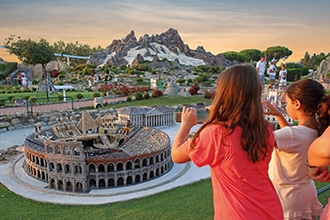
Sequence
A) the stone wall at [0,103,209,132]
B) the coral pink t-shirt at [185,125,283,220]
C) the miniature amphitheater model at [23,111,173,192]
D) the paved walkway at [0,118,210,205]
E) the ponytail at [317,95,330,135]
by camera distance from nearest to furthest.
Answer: the coral pink t-shirt at [185,125,283,220] < the ponytail at [317,95,330,135] < the paved walkway at [0,118,210,205] < the miniature amphitheater model at [23,111,173,192] < the stone wall at [0,103,209,132]

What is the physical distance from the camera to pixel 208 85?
5453 cm

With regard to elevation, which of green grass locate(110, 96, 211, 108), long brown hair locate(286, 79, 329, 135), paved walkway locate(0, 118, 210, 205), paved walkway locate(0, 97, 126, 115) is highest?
long brown hair locate(286, 79, 329, 135)

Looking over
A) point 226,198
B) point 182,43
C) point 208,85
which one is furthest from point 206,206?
point 182,43

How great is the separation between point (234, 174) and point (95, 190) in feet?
38.9

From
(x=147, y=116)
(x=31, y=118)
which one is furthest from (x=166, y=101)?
(x=31, y=118)

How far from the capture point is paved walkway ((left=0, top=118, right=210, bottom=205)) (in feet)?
40.1

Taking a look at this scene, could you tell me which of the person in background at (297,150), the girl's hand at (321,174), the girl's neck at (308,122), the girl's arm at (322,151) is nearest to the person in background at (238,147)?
the girl's arm at (322,151)

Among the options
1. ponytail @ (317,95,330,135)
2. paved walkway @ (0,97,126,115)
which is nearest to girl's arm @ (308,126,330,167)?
ponytail @ (317,95,330,135)

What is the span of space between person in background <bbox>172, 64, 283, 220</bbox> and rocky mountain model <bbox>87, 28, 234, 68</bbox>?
76380mm

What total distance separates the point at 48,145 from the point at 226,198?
13.0m

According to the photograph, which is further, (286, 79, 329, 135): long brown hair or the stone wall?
the stone wall

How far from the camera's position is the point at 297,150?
3459 millimetres

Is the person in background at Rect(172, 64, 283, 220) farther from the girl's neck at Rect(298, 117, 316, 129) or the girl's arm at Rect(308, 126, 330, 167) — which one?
the girl's neck at Rect(298, 117, 316, 129)

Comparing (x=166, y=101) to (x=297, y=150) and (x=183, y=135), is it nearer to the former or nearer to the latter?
(x=297, y=150)
